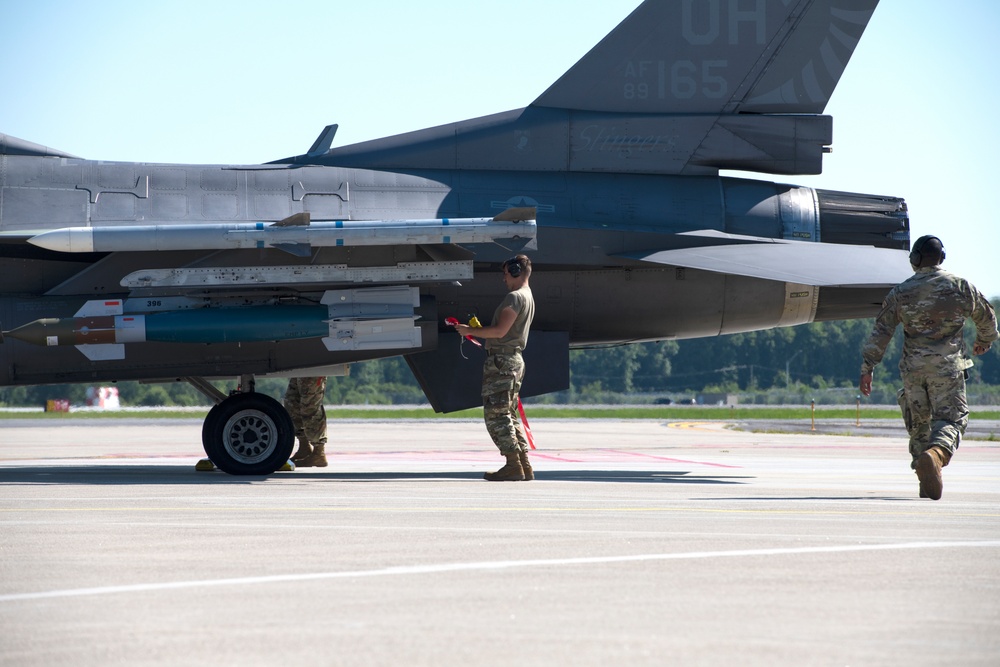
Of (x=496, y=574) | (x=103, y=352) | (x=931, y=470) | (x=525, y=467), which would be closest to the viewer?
(x=496, y=574)

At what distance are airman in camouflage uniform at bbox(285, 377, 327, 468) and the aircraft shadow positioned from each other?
312 millimetres

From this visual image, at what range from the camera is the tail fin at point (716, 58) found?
42.8 feet

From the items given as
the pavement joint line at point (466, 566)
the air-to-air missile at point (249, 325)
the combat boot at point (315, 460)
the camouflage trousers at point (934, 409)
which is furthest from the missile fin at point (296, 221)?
the pavement joint line at point (466, 566)

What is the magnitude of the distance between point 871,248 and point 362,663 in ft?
33.6

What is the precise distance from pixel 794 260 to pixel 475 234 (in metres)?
3.55

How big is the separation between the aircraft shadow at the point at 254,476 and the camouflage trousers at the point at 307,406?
0.44 meters

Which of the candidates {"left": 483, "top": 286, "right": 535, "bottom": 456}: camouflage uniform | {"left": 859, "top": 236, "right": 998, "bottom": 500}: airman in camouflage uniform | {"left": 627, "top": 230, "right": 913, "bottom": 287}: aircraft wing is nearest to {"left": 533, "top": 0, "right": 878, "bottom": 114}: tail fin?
{"left": 627, "top": 230, "right": 913, "bottom": 287}: aircraft wing

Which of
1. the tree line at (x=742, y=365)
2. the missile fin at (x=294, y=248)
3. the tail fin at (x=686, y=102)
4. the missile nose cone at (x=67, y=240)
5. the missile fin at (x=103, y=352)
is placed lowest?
the tree line at (x=742, y=365)

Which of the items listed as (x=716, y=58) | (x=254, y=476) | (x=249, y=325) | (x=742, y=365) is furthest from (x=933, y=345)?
(x=742, y=365)

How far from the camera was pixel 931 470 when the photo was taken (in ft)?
27.2

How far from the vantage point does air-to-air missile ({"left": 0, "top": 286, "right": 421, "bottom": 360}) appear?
10680 millimetres

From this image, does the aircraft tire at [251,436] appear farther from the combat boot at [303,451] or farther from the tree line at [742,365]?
the tree line at [742,365]

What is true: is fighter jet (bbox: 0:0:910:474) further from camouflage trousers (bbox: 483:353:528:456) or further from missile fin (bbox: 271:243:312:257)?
camouflage trousers (bbox: 483:353:528:456)

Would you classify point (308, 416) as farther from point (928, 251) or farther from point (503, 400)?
point (928, 251)
